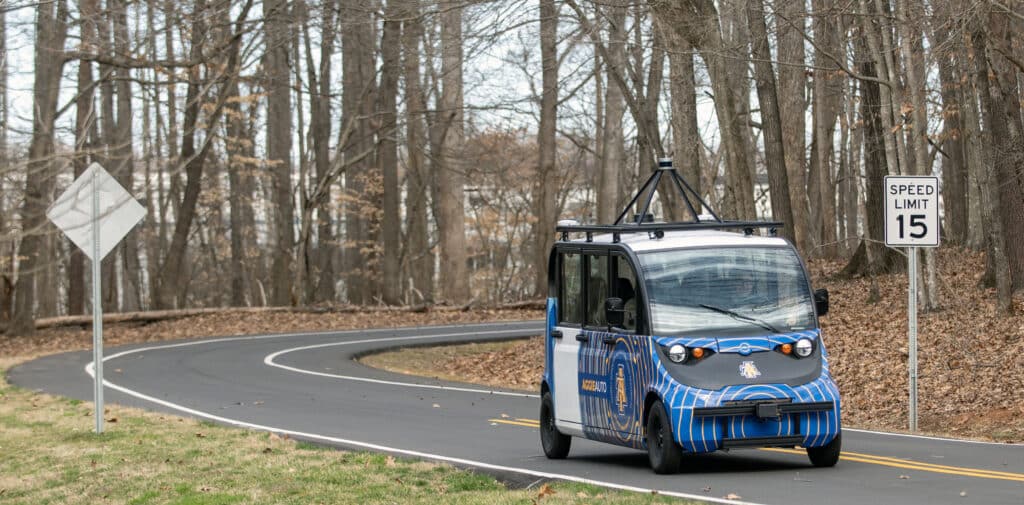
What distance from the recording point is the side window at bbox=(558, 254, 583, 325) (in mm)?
→ 12789

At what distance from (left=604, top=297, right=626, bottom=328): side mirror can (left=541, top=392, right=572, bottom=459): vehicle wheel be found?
1.95m

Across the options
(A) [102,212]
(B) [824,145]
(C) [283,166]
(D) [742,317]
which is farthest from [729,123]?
(C) [283,166]

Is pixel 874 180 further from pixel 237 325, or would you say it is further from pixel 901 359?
pixel 237 325

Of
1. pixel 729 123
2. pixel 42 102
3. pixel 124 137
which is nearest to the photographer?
pixel 124 137

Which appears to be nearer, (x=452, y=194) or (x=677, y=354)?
(x=677, y=354)

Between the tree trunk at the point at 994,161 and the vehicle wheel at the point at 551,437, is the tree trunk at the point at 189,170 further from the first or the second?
the vehicle wheel at the point at 551,437

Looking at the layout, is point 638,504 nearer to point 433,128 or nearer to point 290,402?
point 290,402

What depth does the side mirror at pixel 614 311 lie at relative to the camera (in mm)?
11484

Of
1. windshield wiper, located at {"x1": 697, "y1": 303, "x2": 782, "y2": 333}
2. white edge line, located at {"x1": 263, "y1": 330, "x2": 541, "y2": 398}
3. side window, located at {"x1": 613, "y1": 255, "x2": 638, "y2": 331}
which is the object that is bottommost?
white edge line, located at {"x1": 263, "y1": 330, "x2": 541, "y2": 398}

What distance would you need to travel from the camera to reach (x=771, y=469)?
11562 mm

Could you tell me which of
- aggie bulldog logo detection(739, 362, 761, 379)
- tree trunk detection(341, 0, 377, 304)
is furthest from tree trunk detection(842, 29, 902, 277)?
aggie bulldog logo detection(739, 362, 761, 379)

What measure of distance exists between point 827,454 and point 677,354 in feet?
5.24

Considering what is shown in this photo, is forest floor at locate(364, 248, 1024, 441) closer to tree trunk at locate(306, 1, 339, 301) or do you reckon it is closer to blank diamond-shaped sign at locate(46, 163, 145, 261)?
blank diamond-shaped sign at locate(46, 163, 145, 261)

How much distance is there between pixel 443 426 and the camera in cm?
1705
